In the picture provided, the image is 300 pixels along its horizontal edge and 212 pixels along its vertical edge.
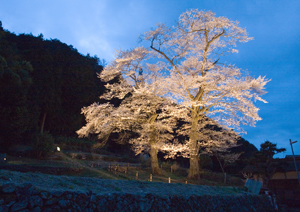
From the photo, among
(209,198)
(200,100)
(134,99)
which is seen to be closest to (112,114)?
(134,99)

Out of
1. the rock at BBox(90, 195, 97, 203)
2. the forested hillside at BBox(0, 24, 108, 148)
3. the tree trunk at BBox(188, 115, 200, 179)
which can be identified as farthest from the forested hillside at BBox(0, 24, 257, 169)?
the rock at BBox(90, 195, 97, 203)

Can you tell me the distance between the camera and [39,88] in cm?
2228

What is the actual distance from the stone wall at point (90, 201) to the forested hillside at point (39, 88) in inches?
614

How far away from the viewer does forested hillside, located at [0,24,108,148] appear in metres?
16.9

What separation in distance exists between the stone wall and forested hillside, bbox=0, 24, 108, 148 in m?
15.6

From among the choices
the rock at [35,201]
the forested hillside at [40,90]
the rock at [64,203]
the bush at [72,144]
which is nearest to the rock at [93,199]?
the rock at [64,203]

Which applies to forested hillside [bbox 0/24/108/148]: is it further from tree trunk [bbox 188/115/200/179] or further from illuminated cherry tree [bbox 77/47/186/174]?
tree trunk [bbox 188/115/200/179]

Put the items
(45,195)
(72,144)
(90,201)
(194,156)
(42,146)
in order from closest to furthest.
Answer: (45,195), (90,201), (194,156), (42,146), (72,144)

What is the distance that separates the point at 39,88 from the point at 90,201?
2182cm

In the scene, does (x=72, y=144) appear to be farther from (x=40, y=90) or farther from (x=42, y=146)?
(x=42, y=146)

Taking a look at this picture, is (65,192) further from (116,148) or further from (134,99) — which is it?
(116,148)

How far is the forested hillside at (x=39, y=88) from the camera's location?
16.9m

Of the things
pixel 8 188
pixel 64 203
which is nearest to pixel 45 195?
pixel 64 203

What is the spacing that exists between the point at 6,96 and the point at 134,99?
448 inches
